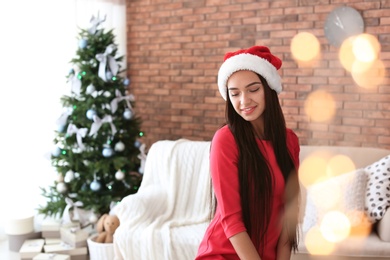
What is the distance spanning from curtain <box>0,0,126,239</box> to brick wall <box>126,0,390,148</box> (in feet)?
2.56

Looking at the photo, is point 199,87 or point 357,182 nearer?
point 357,182

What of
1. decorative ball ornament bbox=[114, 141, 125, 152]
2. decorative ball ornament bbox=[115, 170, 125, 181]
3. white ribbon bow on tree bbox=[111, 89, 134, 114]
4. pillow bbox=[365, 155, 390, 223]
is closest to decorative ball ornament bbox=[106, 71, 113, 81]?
white ribbon bow on tree bbox=[111, 89, 134, 114]

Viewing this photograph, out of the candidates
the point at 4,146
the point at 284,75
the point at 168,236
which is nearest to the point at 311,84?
the point at 284,75

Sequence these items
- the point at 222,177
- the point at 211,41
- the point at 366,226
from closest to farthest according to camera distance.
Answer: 1. the point at 222,177
2. the point at 366,226
3. the point at 211,41

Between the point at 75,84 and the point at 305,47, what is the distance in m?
1.93

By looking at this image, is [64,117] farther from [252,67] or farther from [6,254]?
[252,67]

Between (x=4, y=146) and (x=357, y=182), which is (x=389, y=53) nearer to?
(x=357, y=182)

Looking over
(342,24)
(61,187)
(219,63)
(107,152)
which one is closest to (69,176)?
(61,187)

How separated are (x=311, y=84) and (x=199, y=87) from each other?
113cm

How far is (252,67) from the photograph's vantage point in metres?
1.58

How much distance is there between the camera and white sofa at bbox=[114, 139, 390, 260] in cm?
273

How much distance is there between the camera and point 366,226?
9.34ft

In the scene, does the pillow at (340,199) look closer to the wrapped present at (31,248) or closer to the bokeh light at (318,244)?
the bokeh light at (318,244)

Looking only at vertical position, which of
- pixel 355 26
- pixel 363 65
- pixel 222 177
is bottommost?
pixel 222 177
